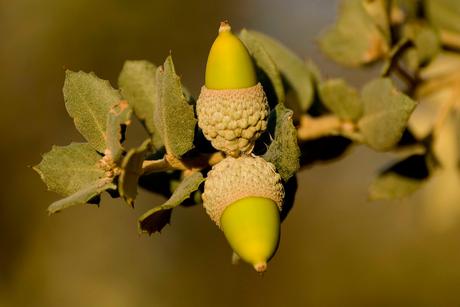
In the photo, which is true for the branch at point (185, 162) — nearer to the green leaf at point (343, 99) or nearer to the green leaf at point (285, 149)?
the green leaf at point (285, 149)

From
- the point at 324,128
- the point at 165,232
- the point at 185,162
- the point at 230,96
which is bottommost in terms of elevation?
the point at 165,232

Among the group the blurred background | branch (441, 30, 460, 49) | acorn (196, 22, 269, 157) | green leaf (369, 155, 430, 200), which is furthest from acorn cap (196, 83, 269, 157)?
the blurred background

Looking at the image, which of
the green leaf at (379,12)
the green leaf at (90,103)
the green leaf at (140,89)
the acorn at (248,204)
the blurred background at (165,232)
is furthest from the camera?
the blurred background at (165,232)

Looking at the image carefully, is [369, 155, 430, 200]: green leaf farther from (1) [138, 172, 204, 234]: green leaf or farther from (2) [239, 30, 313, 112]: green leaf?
(1) [138, 172, 204, 234]: green leaf

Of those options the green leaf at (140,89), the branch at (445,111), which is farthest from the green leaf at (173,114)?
the branch at (445,111)

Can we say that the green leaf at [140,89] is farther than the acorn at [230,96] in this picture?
Yes

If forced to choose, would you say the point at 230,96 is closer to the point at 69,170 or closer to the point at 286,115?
the point at 286,115

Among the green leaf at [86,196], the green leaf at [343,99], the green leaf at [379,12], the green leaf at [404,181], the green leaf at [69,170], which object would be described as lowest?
the green leaf at [404,181]

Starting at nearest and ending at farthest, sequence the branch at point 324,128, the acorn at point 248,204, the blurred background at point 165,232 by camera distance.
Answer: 1. the acorn at point 248,204
2. the branch at point 324,128
3. the blurred background at point 165,232

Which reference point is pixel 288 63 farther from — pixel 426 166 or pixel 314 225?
pixel 314 225

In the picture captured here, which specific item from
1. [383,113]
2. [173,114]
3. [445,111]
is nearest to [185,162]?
[173,114]
